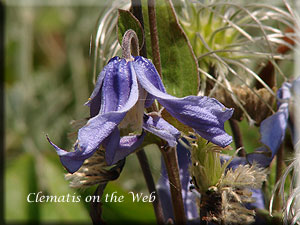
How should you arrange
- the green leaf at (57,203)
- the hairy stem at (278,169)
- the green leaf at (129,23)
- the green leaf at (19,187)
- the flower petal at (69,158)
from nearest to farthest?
the flower petal at (69,158) < the green leaf at (129,23) < the hairy stem at (278,169) < the green leaf at (57,203) < the green leaf at (19,187)

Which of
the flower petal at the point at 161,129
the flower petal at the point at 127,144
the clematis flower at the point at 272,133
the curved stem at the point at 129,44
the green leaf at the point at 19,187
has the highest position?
the curved stem at the point at 129,44

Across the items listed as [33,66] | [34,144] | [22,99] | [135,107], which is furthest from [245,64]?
[33,66]

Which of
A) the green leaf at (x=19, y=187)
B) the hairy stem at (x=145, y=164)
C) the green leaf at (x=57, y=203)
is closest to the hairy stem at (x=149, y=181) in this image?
the hairy stem at (x=145, y=164)

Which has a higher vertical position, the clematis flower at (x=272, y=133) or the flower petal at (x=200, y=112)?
A: the flower petal at (x=200, y=112)

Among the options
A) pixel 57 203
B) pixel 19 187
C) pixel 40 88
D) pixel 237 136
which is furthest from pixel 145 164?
pixel 40 88

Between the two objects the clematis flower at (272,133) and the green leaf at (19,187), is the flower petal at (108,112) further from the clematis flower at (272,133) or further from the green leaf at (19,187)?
the green leaf at (19,187)

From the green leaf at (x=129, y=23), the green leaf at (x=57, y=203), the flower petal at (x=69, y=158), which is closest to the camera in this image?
the flower petal at (x=69, y=158)
